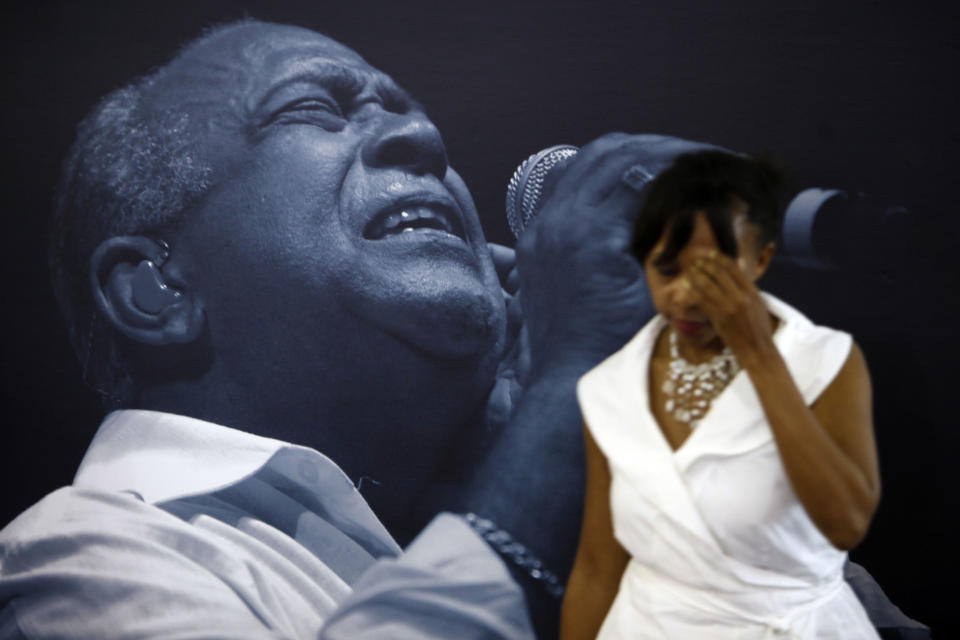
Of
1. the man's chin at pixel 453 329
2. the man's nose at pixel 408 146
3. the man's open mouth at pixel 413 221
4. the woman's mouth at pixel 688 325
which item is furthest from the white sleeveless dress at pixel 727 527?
the man's nose at pixel 408 146

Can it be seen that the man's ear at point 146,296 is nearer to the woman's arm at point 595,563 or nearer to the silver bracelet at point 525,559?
the silver bracelet at point 525,559

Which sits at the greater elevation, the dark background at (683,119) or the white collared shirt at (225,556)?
the dark background at (683,119)

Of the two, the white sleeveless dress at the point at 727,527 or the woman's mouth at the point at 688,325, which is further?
the woman's mouth at the point at 688,325

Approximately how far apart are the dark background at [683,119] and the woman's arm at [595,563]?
32.1 inches

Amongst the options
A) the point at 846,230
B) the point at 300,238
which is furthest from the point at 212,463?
the point at 846,230

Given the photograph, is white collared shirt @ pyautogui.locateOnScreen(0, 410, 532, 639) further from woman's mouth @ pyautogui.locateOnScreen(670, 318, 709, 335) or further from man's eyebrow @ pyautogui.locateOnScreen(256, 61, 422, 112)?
man's eyebrow @ pyautogui.locateOnScreen(256, 61, 422, 112)

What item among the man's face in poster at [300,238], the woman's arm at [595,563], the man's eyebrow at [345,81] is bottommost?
the woman's arm at [595,563]

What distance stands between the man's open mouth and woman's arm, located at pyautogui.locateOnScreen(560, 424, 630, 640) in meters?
0.82

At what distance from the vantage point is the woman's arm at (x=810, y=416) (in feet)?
4.46

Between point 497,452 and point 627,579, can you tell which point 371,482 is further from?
point 627,579

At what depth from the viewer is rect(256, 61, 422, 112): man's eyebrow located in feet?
7.38

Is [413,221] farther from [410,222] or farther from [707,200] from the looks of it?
[707,200]

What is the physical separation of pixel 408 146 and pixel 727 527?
4.21ft

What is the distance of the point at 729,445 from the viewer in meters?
1.45
